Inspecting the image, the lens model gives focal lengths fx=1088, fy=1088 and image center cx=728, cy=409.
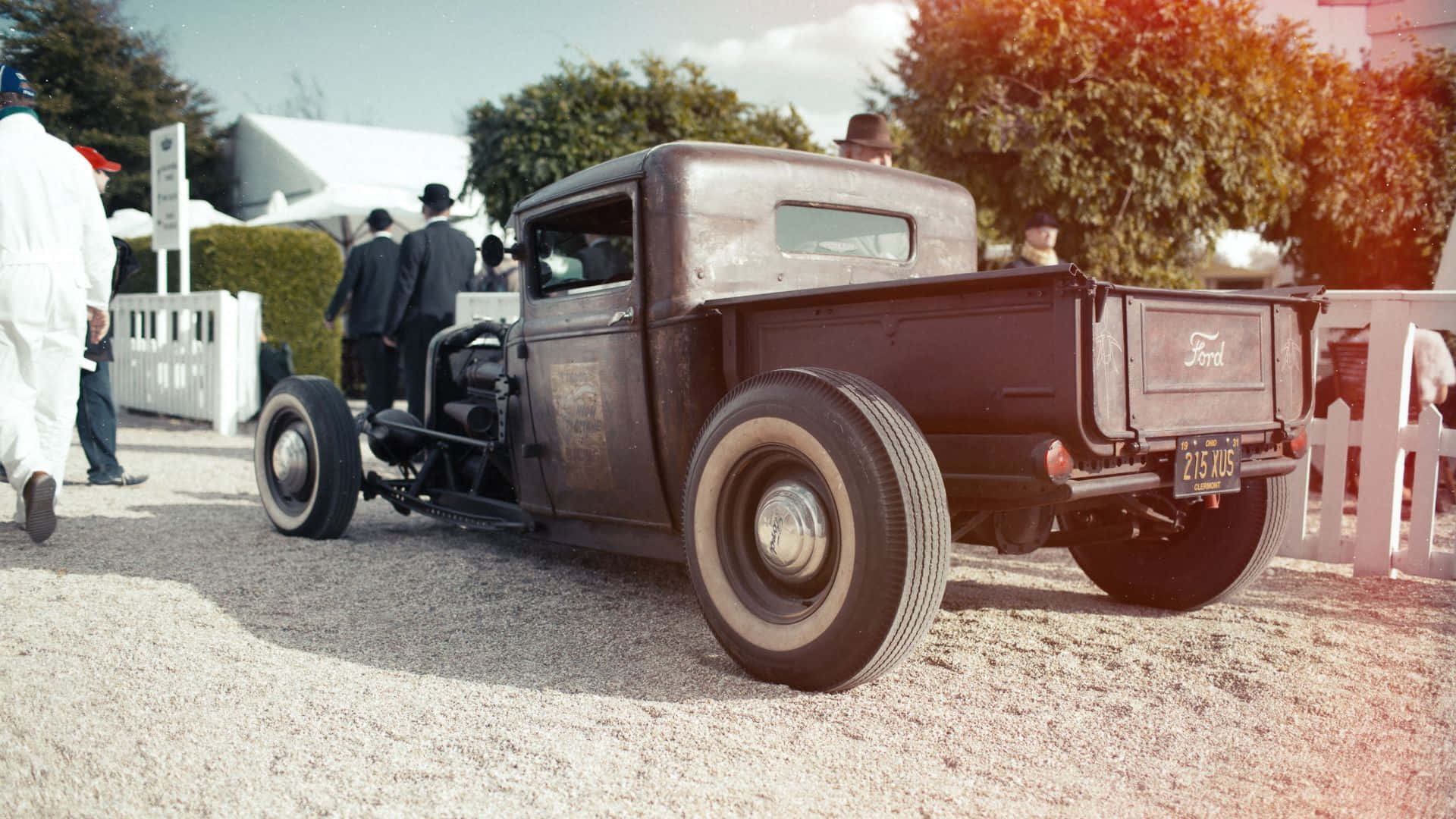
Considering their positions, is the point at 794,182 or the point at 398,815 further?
the point at 794,182

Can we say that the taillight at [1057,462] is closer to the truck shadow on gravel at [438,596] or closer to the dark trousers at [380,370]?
the truck shadow on gravel at [438,596]

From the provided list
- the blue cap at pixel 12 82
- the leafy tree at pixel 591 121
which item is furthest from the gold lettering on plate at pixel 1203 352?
the leafy tree at pixel 591 121

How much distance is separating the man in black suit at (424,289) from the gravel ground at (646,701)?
7.24 ft

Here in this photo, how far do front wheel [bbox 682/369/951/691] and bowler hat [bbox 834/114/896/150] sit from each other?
3460 millimetres

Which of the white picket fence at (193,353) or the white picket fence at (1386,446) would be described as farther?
the white picket fence at (193,353)

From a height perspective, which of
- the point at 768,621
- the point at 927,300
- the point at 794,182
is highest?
the point at 794,182

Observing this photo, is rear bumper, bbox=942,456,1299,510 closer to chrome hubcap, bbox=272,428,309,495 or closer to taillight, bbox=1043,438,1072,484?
taillight, bbox=1043,438,1072,484

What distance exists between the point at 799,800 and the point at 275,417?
12.8ft

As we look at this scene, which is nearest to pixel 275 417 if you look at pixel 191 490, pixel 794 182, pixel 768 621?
pixel 191 490

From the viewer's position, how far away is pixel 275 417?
17.1ft

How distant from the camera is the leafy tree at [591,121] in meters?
12.5

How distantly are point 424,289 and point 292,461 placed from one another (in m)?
A: 1.75

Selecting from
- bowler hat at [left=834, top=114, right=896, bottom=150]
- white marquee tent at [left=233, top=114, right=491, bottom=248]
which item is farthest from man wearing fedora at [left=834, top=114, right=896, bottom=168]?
white marquee tent at [left=233, top=114, right=491, bottom=248]

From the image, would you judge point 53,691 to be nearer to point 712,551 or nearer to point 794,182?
point 712,551
